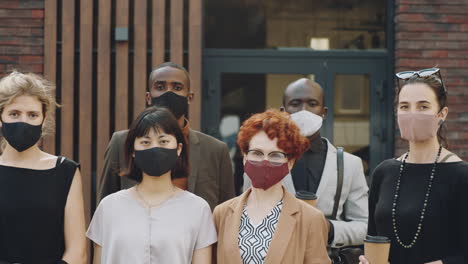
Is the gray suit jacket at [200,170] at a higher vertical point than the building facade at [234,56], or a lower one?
lower

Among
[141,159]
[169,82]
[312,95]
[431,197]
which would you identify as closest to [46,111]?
[141,159]

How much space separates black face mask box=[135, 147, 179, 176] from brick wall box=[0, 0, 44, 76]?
13.5 ft

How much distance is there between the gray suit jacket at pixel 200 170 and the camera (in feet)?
16.8

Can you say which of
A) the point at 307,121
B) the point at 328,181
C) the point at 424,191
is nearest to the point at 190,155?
the point at 307,121

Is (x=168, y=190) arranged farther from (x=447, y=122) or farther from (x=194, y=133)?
(x=447, y=122)

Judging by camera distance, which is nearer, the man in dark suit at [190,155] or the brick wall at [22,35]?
the man in dark suit at [190,155]

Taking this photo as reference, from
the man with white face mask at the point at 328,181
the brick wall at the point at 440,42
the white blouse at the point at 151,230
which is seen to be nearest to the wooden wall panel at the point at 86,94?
the brick wall at the point at 440,42

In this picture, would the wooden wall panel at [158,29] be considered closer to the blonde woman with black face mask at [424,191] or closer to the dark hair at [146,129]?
the dark hair at [146,129]

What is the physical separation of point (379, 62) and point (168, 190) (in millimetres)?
4567

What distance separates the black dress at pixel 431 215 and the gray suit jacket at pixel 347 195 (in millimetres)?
424

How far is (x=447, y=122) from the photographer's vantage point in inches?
313

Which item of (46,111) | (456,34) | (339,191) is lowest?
(339,191)

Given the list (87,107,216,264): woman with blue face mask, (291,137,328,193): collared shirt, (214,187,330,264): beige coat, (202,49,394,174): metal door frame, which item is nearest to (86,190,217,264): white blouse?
(87,107,216,264): woman with blue face mask

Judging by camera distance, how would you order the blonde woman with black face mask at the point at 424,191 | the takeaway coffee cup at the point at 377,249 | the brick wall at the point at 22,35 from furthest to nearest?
1. the brick wall at the point at 22,35
2. the blonde woman with black face mask at the point at 424,191
3. the takeaway coffee cup at the point at 377,249
